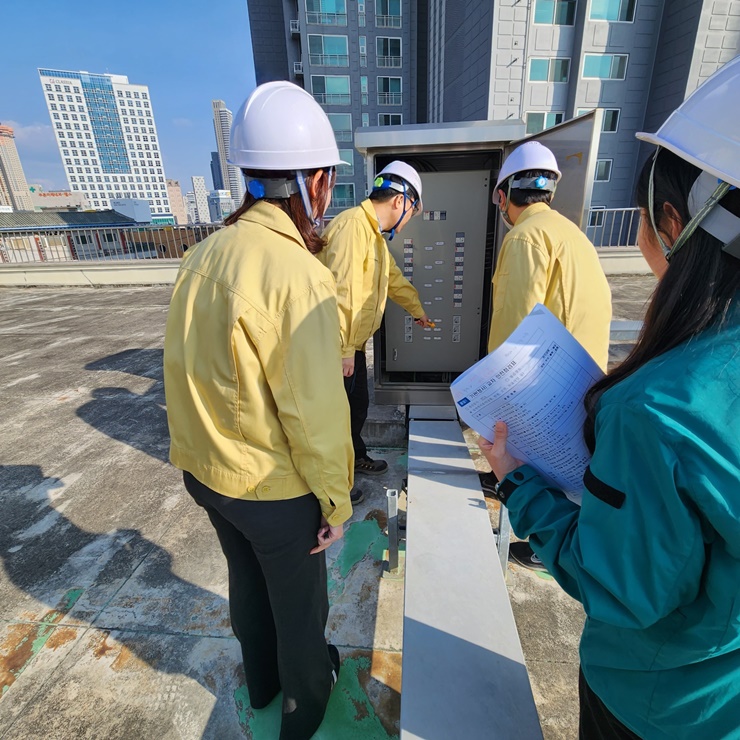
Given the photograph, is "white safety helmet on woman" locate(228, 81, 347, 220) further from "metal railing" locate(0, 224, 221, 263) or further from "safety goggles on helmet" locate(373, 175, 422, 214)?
"metal railing" locate(0, 224, 221, 263)

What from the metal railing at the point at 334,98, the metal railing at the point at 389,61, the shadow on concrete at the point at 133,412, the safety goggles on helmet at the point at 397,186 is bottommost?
the shadow on concrete at the point at 133,412

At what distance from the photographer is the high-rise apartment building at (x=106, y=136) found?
4205 inches

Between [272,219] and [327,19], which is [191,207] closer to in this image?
[327,19]

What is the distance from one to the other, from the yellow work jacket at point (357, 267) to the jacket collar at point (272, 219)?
44.8 inches

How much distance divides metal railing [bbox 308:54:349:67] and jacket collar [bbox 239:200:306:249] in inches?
1045

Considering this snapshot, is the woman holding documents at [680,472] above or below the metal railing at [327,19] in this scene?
below

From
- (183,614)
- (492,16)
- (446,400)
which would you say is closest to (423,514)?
(183,614)

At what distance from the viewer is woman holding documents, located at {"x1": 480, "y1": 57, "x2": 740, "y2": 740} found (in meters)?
0.56

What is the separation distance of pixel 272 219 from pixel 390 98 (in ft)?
89.0

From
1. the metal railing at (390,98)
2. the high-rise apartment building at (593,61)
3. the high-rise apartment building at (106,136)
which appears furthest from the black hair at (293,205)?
the high-rise apartment building at (106,136)

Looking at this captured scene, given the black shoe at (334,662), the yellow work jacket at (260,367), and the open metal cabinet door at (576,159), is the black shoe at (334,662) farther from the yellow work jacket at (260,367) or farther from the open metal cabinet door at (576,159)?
the open metal cabinet door at (576,159)

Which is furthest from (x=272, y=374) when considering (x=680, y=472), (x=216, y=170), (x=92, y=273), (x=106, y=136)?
(x=216, y=170)

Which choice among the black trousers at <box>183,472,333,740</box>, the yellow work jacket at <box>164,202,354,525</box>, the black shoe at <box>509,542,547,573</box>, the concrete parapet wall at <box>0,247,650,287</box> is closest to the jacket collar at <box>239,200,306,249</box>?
the yellow work jacket at <box>164,202,354,525</box>

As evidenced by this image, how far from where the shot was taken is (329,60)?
22.4 metres
